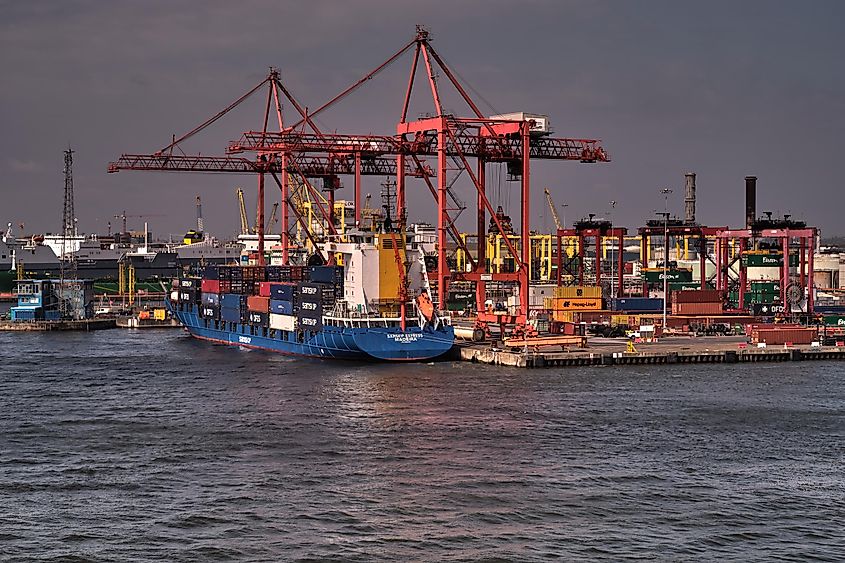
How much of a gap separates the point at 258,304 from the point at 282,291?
5.54 metres

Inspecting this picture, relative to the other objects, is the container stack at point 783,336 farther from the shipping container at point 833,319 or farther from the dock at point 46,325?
the dock at point 46,325

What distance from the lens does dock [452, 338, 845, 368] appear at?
6568 centimetres

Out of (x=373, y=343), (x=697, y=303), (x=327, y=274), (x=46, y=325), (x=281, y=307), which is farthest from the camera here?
(x=46, y=325)

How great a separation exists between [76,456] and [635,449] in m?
19.3

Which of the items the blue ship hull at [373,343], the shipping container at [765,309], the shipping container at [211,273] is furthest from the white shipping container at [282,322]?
the shipping container at [765,309]

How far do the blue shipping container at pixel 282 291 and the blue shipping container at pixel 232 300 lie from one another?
718 centimetres

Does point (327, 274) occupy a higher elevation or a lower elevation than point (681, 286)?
higher

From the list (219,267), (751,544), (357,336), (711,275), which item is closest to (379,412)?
(357,336)

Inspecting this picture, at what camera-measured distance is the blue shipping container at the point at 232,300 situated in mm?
85581

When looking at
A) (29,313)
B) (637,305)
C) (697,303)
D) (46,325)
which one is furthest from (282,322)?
(29,313)

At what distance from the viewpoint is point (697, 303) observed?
88.9 metres

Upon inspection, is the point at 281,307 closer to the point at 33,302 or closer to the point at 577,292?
the point at 577,292

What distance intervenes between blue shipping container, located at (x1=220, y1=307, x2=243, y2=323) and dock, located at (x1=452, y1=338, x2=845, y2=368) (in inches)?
818

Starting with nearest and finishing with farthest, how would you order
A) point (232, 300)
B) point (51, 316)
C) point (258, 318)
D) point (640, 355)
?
point (640, 355) < point (258, 318) < point (232, 300) < point (51, 316)
